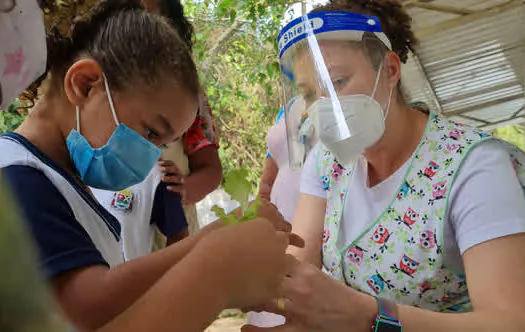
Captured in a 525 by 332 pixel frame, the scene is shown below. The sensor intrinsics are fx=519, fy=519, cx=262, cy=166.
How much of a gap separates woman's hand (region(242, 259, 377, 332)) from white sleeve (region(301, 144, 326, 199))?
56 cm

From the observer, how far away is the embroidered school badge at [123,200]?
1.67 m

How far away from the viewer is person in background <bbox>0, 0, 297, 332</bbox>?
2.05 ft

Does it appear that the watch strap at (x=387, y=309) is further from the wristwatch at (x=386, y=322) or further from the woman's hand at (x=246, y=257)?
the woman's hand at (x=246, y=257)

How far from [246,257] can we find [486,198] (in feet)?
2.24

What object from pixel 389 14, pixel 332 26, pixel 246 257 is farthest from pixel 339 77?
pixel 246 257

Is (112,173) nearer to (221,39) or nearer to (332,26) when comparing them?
(332,26)

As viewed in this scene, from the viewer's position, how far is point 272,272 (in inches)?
30.0

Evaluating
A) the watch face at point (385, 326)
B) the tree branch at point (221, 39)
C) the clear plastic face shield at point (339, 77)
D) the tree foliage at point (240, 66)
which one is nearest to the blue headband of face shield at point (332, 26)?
the clear plastic face shield at point (339, 77)

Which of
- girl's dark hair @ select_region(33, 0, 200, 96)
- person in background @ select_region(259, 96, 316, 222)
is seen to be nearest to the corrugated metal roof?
person in background @ select_region(259, 96, 316, 222)

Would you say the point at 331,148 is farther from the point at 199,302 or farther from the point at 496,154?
the point at 199,302

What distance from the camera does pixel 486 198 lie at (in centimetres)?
114

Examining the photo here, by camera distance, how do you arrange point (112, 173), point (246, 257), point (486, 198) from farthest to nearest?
point (112, 173) < point (486, 198) < point (246, 257)

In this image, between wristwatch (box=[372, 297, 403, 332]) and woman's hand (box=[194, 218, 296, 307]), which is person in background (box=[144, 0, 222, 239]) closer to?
wristwatch (box=[372, 297, 403, 332])

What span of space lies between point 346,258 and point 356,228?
0.08m
